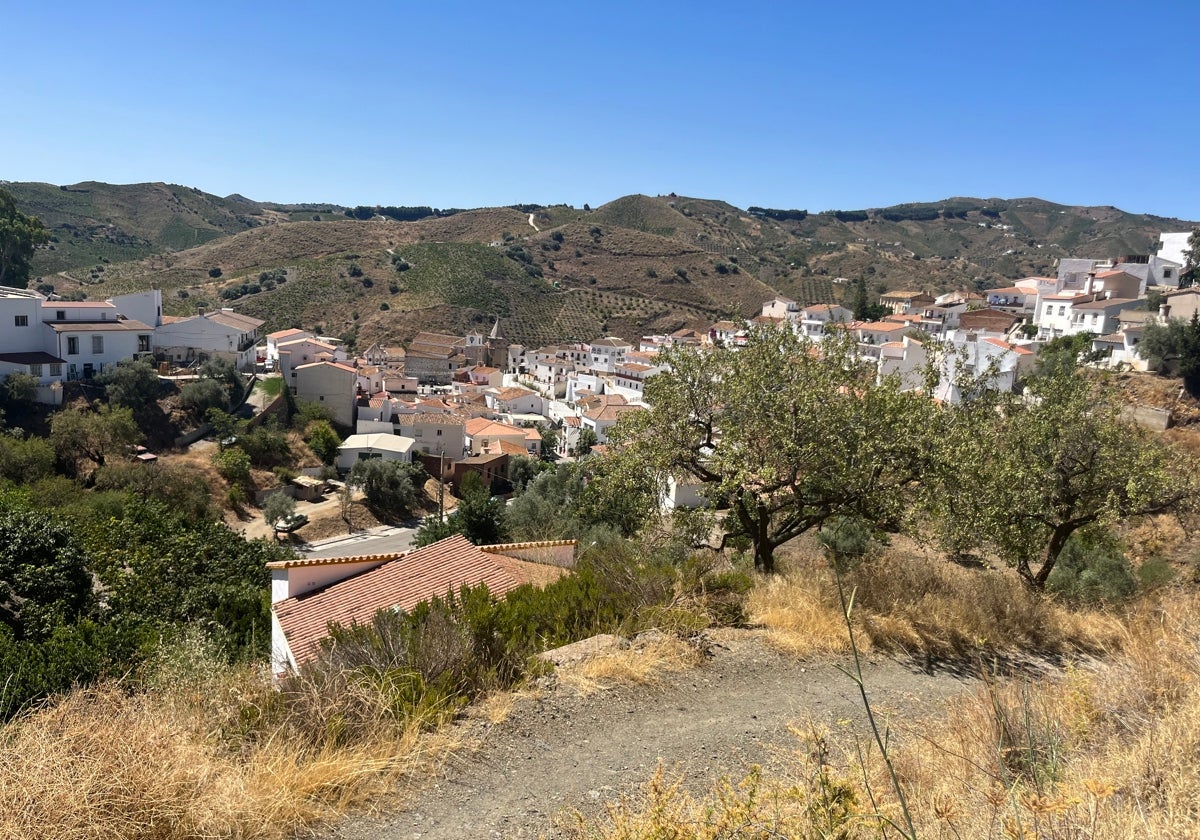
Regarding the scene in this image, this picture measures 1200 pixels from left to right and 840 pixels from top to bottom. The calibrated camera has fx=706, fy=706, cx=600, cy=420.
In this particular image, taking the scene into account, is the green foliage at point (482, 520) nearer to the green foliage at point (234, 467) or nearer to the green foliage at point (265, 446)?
the green foliage at point (234, 467)

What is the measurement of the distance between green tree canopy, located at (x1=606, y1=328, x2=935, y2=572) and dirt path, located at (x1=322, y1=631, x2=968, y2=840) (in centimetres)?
267

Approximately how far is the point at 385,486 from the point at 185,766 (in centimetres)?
3091

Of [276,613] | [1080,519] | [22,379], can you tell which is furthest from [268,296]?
[1080,519]

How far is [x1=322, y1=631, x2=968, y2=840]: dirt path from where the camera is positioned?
3.65 m

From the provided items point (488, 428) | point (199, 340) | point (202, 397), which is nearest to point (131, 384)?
point (202, 397)

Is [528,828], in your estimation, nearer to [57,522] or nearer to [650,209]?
[57,522]

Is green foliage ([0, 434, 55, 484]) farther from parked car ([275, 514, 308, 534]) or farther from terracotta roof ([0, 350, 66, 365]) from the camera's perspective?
parked car ([275, 514, 308, 534])

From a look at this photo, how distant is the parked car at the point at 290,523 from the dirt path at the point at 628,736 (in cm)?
2772

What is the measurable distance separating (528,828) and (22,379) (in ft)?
126

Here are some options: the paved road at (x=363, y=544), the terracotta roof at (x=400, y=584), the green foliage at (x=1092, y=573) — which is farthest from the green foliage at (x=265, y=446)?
the green foliage at (x=1092, y=573)

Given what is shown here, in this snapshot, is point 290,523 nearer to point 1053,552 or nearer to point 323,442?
point 323,442

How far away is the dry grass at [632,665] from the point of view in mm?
5289

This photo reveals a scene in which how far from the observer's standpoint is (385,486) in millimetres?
33188

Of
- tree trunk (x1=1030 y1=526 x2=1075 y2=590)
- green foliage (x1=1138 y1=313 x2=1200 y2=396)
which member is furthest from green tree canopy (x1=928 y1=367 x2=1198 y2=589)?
green foliage (x1=1138 y1=313 x2=1200 y2=396)
